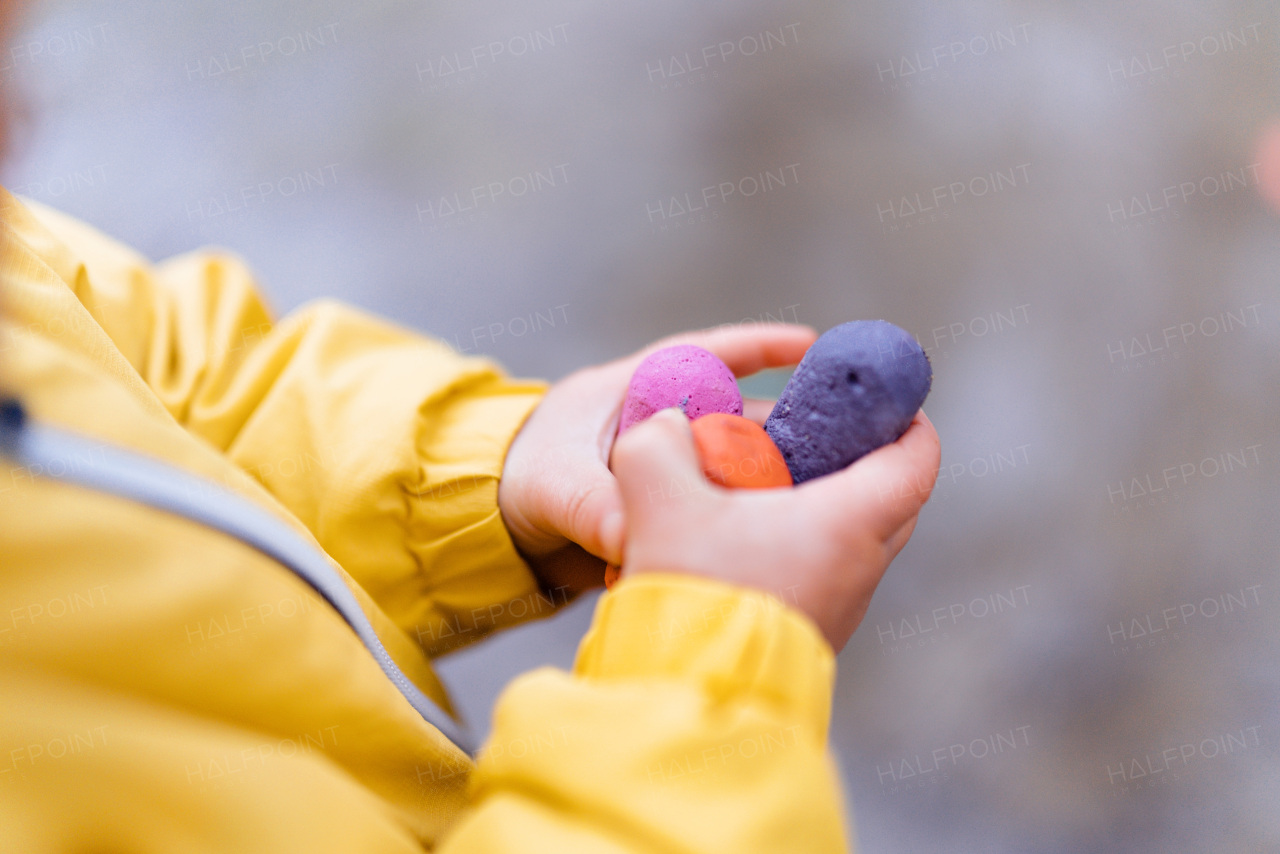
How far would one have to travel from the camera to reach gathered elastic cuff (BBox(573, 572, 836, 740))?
12.6 inches

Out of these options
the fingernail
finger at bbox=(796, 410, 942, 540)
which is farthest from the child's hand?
finger at bbox=(796, 410, 942, 540)

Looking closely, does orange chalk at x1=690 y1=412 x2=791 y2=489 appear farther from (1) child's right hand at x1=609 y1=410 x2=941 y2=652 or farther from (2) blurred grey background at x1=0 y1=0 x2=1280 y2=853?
(2) blurred grey background at x1=0 y1=0 x2=1280 y2=853

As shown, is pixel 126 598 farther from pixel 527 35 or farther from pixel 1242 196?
pixel 1242 196

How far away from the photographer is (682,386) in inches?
20.2

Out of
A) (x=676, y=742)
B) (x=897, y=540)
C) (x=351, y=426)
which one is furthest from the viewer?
(x=351, y=426)

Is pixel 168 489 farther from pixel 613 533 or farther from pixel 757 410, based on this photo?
pixel 757 410

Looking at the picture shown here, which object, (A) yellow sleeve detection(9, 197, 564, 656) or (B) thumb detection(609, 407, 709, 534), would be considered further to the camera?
(A) yellow sleeve detection(9, 197, 564, 656)

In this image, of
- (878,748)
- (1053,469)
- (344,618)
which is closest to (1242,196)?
(1053,469)

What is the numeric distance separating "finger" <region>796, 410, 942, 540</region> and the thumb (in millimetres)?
56

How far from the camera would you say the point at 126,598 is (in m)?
0.30

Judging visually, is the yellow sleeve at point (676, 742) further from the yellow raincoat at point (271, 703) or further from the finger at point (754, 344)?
the finger at point (754, 344)

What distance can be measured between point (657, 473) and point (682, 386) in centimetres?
14

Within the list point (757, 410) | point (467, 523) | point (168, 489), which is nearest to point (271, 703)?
point (168, 489)

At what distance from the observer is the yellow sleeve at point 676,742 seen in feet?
0.99
